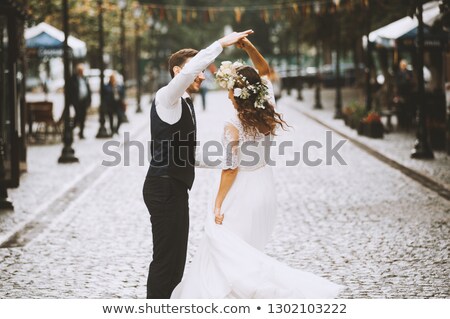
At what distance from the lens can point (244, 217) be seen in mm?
7168

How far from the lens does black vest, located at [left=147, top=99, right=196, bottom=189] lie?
6.71 metres

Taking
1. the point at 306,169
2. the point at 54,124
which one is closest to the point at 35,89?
the point at 54,124

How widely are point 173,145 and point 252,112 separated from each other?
2.06 feet

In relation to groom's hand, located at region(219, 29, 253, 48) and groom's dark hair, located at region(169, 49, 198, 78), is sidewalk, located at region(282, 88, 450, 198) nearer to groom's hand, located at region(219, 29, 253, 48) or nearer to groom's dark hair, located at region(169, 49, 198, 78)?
groom's dark hair, located at region(169, 49, 198, 78)

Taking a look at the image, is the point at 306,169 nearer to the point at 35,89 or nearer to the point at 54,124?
the point at 54,124

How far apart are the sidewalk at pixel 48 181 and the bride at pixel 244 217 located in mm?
4530

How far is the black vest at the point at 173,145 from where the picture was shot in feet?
22.0

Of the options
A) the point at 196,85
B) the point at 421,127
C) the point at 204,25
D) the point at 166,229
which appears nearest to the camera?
the point at 196,85

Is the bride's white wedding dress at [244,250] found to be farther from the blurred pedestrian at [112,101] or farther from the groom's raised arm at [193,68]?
the blurred pedestrian at [112,101]

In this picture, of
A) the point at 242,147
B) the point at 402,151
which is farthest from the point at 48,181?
the point at 242,147

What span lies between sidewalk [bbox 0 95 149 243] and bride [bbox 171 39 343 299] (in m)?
4.53

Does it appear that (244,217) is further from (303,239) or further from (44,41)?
(44,41)

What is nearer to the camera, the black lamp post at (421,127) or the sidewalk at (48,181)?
the sidewalk at (48,181)

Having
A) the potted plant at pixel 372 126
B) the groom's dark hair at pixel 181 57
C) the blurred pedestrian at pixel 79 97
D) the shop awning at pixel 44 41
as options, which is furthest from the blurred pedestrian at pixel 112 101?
the groom's dark hair at pixel 181 57
